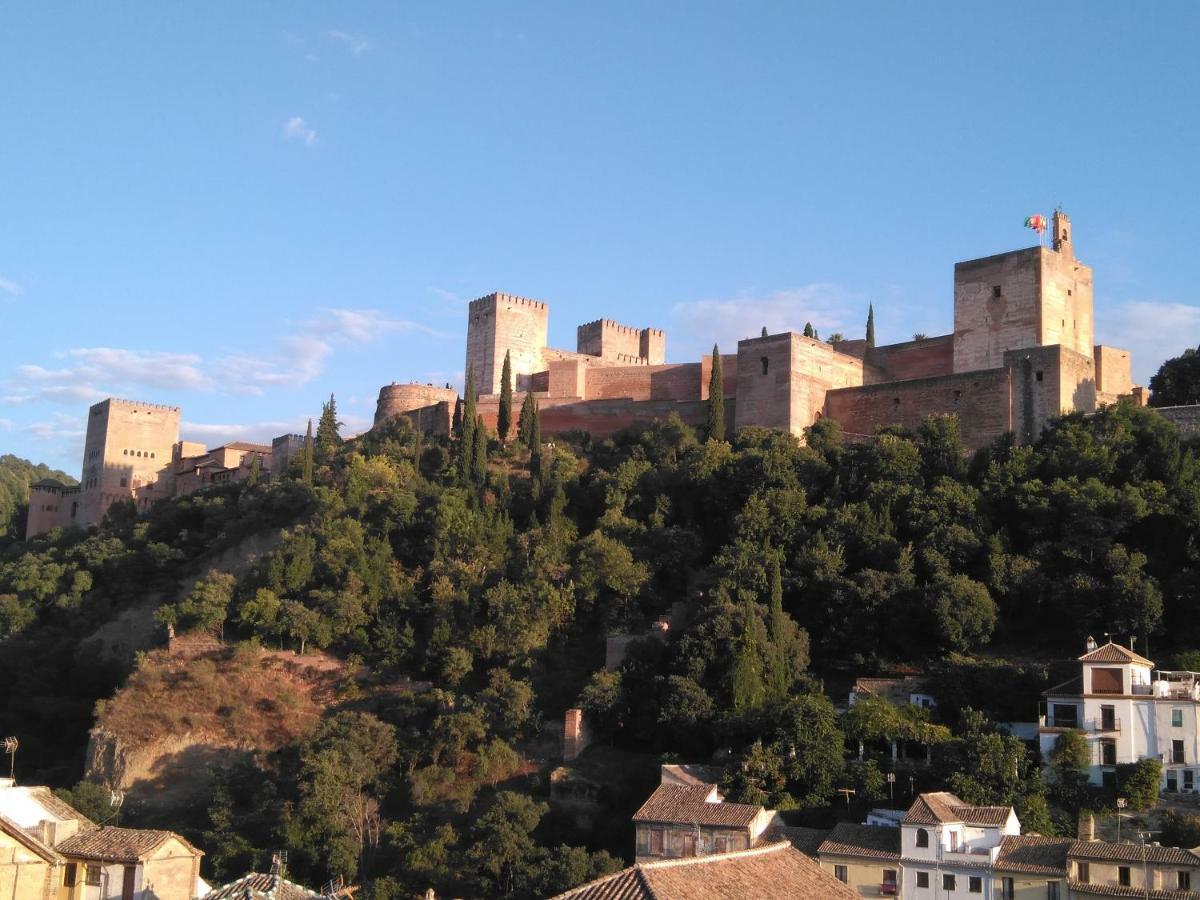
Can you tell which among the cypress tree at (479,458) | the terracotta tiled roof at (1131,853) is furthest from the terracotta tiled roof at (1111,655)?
the cypress tree at (479,458)

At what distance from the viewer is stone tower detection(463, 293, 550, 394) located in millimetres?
54281

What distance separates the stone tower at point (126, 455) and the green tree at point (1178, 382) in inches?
1510

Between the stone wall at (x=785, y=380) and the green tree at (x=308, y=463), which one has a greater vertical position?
the stone wall at (x=785, y=380)

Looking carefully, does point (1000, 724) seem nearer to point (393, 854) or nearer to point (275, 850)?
point (393, 854)

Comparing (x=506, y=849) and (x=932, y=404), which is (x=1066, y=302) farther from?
(x=506, y=849)

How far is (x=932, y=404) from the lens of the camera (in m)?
41.1

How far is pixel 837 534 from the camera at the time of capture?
35688 mm

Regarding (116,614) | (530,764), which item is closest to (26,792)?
(530,764)

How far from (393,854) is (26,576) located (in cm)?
2552

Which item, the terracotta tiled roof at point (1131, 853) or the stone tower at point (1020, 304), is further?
the stone tower at point (1020, 304)

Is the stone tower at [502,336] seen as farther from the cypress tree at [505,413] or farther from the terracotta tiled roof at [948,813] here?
the terracotta tiled roof at [948,813]

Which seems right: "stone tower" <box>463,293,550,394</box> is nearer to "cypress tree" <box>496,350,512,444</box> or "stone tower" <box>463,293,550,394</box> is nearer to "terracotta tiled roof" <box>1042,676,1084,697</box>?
"cypress tree" <box>496,350,512,444</box>

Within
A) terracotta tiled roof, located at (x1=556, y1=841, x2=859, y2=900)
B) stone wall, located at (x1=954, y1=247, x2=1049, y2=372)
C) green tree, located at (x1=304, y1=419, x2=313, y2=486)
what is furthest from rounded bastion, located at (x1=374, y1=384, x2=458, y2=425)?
terracotta tiled roof, located at (x1=556, y1=841, x2=859, y2=900)

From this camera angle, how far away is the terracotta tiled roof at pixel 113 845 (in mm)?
17562
